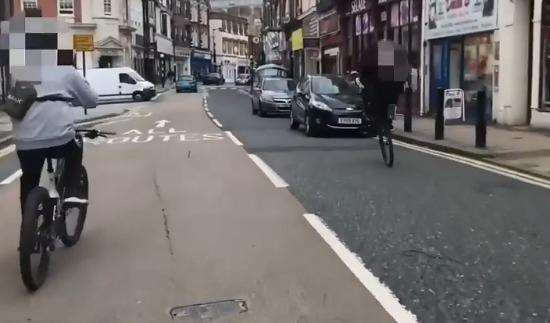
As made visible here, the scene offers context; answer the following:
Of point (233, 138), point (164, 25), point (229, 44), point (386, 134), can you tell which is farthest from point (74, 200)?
point (229, 44)

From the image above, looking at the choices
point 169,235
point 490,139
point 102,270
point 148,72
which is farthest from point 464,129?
point 148,72

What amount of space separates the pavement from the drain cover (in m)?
6.49

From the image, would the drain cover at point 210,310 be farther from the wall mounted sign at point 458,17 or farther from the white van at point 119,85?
the white van at point 119,85

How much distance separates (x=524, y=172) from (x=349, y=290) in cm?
623

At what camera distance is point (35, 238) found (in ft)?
15.8

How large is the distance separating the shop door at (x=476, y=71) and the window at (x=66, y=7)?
41.7m

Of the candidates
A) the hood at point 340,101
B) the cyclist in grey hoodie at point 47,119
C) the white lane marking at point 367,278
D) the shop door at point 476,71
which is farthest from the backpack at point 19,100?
the shop door at point 476,71

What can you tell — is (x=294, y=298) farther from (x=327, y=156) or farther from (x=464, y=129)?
(x=464, y=129)

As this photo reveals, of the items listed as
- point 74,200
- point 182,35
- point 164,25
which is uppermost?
point 164,25

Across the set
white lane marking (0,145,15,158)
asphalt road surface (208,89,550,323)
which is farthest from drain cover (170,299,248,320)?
white lane marking (0,145,15,158)

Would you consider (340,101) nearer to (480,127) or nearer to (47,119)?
(480,127)

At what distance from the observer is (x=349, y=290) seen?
4.79 m

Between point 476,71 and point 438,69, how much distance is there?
8.29 feet

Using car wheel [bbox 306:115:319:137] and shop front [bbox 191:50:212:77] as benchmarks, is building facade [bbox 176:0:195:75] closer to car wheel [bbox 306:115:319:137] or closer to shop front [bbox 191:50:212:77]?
shop front [bbox 191:50:212:77]
